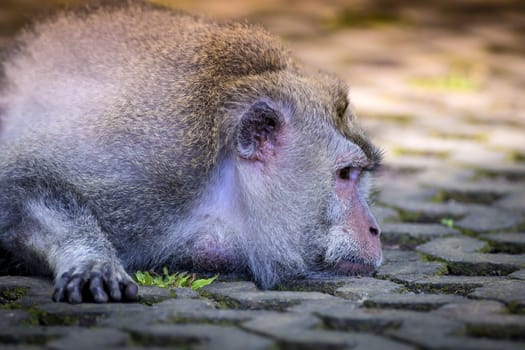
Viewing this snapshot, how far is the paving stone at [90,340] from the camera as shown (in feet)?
11.8

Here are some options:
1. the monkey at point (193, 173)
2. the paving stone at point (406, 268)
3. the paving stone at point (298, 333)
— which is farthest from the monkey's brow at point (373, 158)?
the paving stone at point (298, 333)

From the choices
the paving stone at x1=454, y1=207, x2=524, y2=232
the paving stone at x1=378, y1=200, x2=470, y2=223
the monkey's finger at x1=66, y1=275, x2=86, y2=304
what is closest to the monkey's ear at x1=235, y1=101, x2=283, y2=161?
the monkey's finger at x1=66, y1=275, x2=86, y2=304

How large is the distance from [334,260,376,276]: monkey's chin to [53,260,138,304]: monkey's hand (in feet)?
3.72

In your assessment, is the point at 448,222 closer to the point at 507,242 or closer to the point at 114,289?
the point at 507,242

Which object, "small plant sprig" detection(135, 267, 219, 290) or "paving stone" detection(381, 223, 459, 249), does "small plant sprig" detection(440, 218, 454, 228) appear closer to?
"paving stone" detection(381, 223, 459, 249)

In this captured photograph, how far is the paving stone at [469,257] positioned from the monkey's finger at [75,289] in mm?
1919

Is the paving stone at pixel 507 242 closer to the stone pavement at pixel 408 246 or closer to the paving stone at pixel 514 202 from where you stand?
the stone pavement at pixel 408 246

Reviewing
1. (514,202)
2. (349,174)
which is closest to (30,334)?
(349,174)

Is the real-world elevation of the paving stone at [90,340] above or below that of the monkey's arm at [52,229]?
below

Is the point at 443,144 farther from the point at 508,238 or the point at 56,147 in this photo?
the point at 56,147

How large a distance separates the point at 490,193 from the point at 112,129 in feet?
9.88

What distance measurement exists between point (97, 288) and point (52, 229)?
633 mm

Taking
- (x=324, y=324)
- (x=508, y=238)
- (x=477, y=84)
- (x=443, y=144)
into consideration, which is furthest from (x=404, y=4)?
(x=324, y=324)

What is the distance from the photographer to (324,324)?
13.0ft
